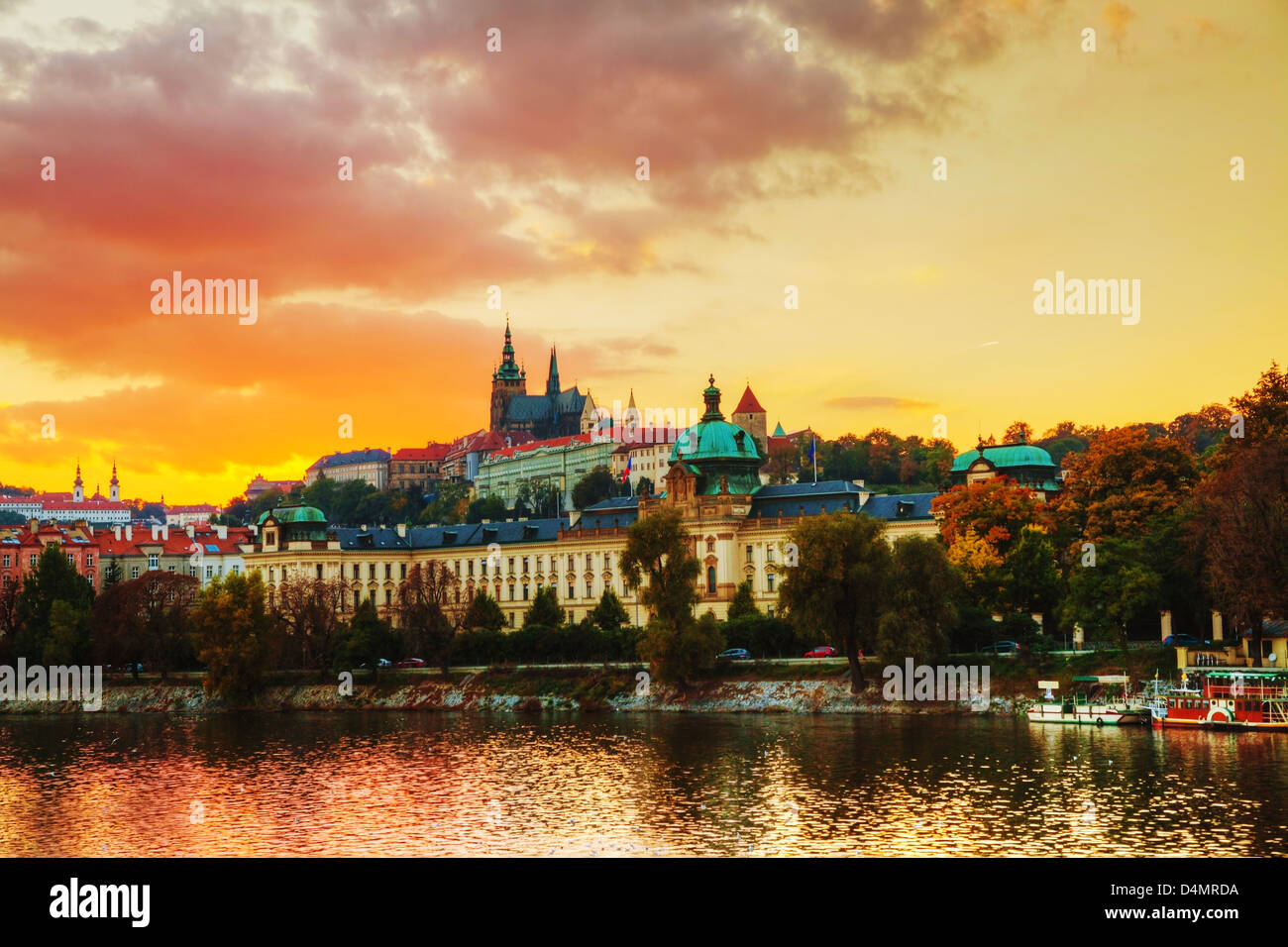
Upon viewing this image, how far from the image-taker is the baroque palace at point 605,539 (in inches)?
4983

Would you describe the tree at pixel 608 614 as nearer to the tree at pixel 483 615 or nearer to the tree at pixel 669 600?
the tree at pixel 483 615

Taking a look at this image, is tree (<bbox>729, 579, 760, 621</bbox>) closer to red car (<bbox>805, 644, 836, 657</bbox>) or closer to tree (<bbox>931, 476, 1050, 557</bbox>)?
red car (<bbox>805, 644, 836, 657</bbox>)

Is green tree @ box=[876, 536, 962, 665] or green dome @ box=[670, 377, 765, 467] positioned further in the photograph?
green dome @ box=[670, 377, 765, 467]

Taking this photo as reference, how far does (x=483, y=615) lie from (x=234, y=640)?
21.4 meters

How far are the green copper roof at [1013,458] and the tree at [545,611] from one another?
37.3 meters

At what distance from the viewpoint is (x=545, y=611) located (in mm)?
125188

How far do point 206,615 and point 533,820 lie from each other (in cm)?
6660

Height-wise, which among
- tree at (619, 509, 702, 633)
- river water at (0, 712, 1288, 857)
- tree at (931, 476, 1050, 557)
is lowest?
river water at (0, 712, 1288, 857)

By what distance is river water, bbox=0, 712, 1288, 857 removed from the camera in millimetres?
44594

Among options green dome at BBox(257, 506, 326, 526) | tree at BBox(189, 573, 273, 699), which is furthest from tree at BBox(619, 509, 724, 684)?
green dome at BBox(257, 506, 326, 526)

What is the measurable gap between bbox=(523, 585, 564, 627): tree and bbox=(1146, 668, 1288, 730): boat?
58.8m

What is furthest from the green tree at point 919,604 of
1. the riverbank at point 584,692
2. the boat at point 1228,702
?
the boat at point 1228,702

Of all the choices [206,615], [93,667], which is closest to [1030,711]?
[206,615]
